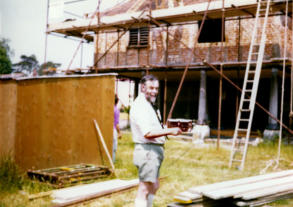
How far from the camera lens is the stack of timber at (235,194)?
4.43m

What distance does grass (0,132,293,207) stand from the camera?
5.88 metres

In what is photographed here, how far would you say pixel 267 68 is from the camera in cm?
1481

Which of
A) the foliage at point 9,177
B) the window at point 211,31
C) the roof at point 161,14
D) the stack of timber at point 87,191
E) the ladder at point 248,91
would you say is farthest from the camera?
the window at point 211,31

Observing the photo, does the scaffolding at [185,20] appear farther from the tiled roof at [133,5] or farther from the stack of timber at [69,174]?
the stack of timber at [69,174]

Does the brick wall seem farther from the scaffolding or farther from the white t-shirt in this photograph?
the white t-shirt

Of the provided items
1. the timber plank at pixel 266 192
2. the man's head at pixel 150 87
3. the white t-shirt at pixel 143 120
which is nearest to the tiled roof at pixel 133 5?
the timber plank at pixel 266 192

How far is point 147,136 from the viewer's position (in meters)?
3.80

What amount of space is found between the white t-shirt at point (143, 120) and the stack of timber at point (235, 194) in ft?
3.45

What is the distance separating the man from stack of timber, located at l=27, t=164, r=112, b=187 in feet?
10.1

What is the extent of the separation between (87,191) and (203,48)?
1176 cm

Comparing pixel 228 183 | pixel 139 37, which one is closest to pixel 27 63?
pixel 139 37

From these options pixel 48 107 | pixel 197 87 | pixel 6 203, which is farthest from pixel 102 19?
pixel 6 203

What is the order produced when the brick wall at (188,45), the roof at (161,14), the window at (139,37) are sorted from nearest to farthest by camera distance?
the roof at (161,14) < the brick wall at (188,45) < the window at (139,37)

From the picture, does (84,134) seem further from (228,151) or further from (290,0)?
(290,0)
